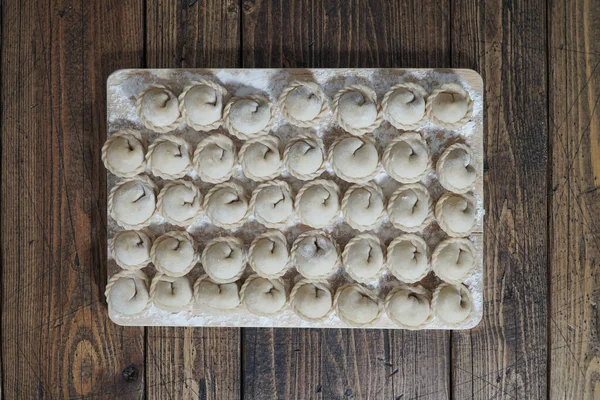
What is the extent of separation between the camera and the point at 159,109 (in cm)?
111

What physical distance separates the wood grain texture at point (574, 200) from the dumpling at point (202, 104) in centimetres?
79

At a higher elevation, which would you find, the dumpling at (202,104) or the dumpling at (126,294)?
the dumpling at (202,104)

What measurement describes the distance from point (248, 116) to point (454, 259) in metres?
0.56

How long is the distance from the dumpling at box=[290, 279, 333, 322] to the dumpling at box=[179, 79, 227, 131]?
42 centimetres

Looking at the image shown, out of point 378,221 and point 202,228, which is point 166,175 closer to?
point 202,228

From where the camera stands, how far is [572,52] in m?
1.20

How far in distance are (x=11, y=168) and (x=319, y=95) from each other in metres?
0.77

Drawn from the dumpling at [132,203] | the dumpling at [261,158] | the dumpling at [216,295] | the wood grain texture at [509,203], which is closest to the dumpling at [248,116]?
the dumpling at [261,158]

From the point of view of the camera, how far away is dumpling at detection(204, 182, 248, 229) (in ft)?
3.67

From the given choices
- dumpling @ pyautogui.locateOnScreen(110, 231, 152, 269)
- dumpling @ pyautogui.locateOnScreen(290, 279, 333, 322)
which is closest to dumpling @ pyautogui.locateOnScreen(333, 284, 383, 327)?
dumpling @ pyautogui.locateOnScreen(290, 279, 333, 322)

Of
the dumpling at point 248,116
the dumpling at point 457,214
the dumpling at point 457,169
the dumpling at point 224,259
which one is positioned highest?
the dumpling at point 248,116

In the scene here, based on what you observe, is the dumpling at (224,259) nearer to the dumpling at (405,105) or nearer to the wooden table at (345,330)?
Result: the wooden table at (345,330)

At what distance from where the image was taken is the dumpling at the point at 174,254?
1118mm

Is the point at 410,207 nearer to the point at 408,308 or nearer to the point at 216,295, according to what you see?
the point at 408,308
